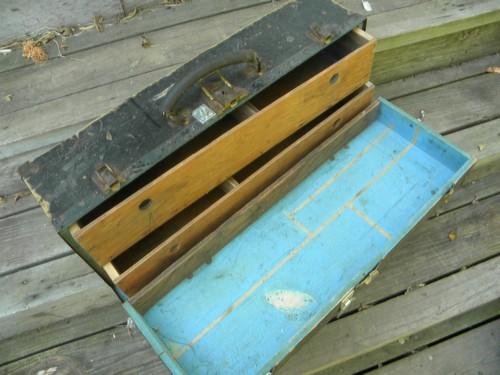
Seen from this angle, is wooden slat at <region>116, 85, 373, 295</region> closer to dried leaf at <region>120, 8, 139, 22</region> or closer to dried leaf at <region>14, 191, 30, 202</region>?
dried leaf at <region>14, 191, 30, 202</region>

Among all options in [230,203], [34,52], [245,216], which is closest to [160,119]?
[230,203]

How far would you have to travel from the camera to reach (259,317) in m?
1.61

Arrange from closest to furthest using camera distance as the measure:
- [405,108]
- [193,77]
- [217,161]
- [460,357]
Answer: [193,77] → [217,161] → [460,357] → [405,108]

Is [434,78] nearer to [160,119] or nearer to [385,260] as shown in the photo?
[385,260]

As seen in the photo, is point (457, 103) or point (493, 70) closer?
point (457, 103)

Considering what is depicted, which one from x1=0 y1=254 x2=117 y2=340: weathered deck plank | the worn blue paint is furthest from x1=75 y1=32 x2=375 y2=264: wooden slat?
x1=0 y1=254 x2=117 y2=340: weathered deck plank

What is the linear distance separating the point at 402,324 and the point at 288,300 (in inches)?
24.7

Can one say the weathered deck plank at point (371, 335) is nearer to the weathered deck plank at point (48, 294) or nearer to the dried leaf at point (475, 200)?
the weathered deck plank at point (48, 294)

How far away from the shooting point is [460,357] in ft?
6.56

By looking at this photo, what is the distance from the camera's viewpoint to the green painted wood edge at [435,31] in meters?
2.20

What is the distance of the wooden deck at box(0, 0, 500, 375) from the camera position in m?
1.76

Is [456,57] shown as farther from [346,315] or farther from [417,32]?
[346,315]

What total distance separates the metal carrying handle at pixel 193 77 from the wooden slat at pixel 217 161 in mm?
180

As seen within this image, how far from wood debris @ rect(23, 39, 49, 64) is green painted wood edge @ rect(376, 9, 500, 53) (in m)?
1.80
